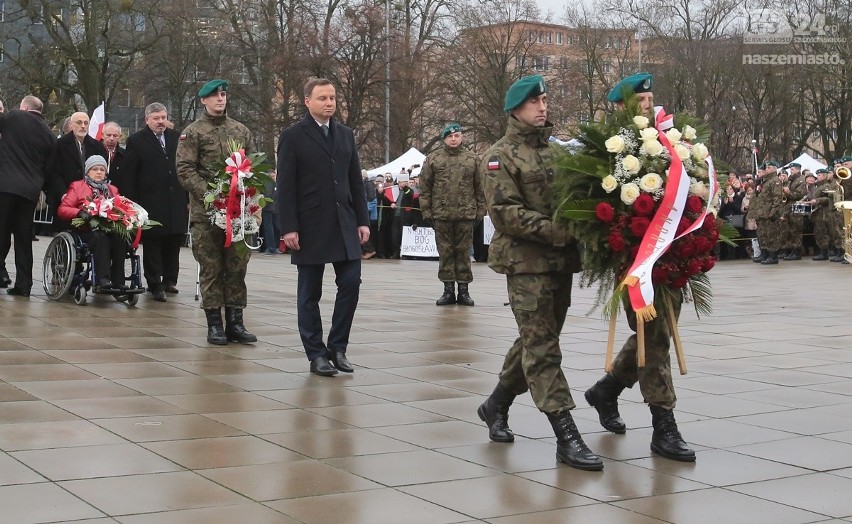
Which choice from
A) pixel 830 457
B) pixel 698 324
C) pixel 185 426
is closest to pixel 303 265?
pixel 185 426

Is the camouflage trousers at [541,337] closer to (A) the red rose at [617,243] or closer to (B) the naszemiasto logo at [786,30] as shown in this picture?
(A) the red rose at [617,243]

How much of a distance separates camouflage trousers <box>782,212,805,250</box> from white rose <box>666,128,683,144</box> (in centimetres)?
2089

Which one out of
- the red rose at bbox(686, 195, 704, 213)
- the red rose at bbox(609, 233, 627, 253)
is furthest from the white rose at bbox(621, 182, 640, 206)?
the red rose at bbox(686, 195, 704, 213)

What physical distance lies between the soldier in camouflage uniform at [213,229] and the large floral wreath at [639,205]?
4827mm

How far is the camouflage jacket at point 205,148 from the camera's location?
1086 centimetres

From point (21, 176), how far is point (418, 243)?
13.6 metres

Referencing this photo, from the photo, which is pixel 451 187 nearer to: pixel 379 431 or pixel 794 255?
pixel 379 431

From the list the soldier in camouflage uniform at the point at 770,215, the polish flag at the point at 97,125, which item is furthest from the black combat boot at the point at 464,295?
the soldier in camouflage uniform at the point at 770,215

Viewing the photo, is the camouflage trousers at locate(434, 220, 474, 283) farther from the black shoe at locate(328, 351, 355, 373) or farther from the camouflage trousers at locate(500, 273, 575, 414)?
the camouflage trousers at locate(500, 273, 575, 414)

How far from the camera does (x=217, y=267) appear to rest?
10.8 metres

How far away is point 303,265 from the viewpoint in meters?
9.35

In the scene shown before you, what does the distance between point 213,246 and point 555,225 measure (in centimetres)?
496

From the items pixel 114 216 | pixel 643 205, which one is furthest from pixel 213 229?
pixel 643 205

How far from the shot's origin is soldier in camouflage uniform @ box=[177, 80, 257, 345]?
10703 millimetres
